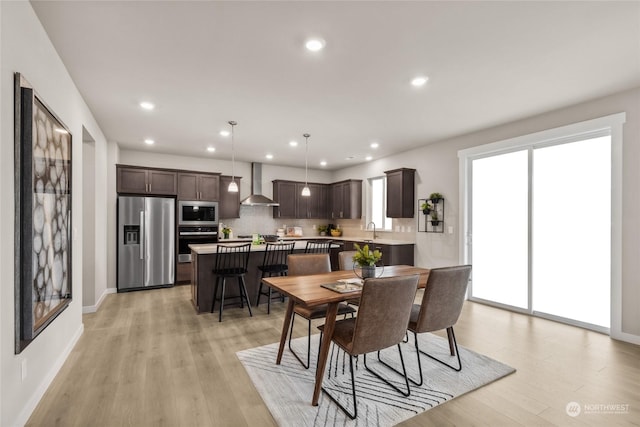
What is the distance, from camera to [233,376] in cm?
257

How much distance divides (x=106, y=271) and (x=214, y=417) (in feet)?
14.3

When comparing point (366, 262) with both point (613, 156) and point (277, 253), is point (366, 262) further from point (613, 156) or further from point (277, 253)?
point (613, 156)

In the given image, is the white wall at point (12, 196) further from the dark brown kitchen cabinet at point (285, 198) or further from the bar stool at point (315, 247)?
the dark brown kitchen cabinet at point (285, 198)

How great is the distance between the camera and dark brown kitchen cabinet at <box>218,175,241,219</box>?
22.1 ft

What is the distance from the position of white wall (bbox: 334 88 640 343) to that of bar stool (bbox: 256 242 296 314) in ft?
8.18

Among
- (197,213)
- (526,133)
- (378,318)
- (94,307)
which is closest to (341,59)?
(378,318)

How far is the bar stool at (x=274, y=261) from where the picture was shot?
4.57m

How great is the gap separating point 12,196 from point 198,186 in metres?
4.48

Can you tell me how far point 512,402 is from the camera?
220 cm

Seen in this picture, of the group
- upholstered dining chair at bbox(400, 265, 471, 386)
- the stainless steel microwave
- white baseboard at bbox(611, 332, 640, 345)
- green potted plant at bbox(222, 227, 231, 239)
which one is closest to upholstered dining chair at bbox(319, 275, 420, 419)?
upholstered dining chair at bbox(400, 265, 471, 386)

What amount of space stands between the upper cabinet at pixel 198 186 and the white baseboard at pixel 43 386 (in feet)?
11.1

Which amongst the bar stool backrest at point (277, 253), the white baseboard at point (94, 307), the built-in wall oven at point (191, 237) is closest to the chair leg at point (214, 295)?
the bar stool backrest at point (277, 253)

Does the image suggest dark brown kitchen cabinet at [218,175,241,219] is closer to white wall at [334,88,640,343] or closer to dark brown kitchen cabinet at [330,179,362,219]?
dark brown kitchen cabinet at [330,179,362,219]

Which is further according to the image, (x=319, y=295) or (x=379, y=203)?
(x=379, y=203)
